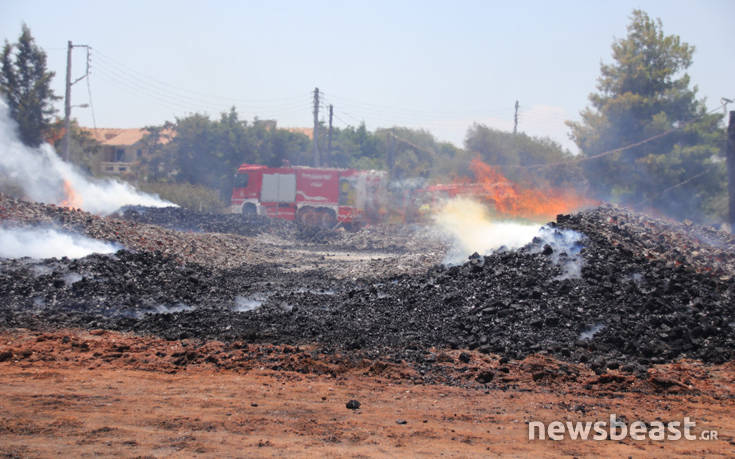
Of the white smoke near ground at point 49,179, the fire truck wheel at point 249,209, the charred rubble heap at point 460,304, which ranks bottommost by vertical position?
the charred rubble heap at point 460,304

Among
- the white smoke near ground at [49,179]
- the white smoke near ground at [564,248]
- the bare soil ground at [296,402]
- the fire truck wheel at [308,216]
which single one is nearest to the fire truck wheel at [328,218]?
the fire truck wheel at [308,216]

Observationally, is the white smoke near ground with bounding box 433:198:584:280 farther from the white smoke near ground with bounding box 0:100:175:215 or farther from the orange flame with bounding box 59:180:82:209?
the orange flame with bounding box 59:180:82:209

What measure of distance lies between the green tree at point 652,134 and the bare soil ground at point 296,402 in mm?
30853

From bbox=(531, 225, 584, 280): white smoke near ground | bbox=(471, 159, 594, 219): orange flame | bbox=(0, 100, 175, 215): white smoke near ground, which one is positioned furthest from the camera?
bbox=(471, 159, 594, 219): orange flame

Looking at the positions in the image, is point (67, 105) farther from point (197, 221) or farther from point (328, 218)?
point (328, 218)

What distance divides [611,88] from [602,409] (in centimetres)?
3745

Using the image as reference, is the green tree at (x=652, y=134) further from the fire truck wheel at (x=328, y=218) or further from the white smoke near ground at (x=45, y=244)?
the white smoke near ground at (x=45, y=244)

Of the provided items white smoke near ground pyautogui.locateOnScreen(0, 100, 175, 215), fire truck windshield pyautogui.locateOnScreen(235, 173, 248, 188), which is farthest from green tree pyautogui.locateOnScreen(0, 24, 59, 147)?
fire truck windshield pyautogui.locateOnScreen(235, 173, 248, 188)

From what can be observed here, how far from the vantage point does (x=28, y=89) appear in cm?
3772

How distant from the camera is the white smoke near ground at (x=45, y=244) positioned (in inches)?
593

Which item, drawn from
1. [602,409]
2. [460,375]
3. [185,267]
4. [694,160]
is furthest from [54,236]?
[694,160]

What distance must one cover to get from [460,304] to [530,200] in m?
26.9

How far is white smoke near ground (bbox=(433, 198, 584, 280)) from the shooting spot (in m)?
12.5

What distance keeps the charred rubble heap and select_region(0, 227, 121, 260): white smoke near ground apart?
6.85 feet
